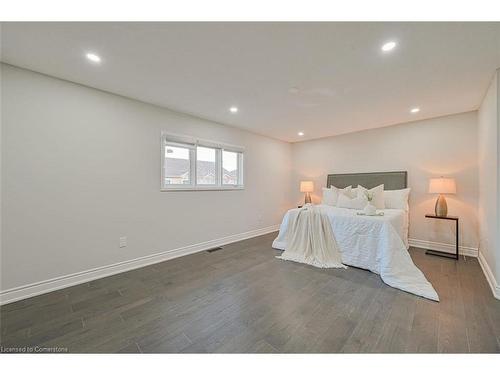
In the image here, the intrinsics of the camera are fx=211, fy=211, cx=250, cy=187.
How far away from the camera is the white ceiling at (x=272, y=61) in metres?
1.67

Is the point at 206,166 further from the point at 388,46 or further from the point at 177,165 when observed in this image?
the point at 388,46

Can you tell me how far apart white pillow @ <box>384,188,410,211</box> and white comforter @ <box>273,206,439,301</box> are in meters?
0.39

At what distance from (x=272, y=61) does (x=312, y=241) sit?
2601 millimetres

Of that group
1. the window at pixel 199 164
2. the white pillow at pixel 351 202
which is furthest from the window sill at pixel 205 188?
the white pillow at pixel 351 202

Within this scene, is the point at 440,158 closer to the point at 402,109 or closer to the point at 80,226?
the point at 402,109

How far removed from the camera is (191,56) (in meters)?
2.02

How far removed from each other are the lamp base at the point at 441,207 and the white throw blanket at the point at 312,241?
1.89 m

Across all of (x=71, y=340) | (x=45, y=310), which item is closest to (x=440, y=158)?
(x=71, y=340)

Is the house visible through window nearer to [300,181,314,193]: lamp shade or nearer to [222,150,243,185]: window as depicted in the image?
[222,150,243,185]: window

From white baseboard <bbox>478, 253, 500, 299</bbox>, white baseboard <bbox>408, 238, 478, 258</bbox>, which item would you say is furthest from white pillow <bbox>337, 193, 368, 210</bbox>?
white baseboard <bbox>478, 253, 500, 299</bbox>

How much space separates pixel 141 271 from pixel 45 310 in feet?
3.32

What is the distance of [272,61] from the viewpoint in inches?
82.6

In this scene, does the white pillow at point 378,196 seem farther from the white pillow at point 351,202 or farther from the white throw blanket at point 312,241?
the white throw blanket at point 312,241

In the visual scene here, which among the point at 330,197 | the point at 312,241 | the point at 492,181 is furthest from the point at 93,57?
the point at 492,181
